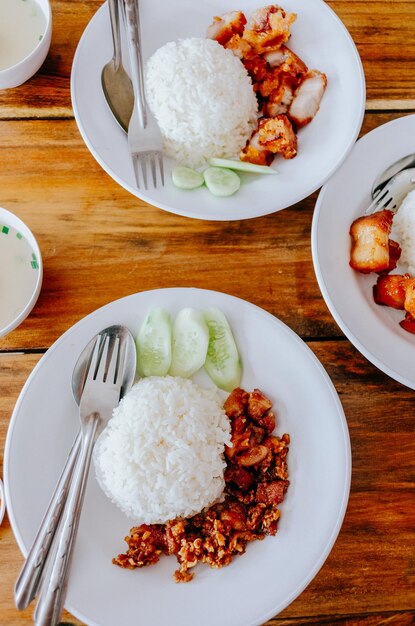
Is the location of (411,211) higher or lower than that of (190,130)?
lower

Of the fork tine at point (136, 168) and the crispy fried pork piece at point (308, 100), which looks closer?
the fork tine at point (136, 168)

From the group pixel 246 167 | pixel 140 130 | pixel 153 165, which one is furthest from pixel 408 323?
pixel 140 130

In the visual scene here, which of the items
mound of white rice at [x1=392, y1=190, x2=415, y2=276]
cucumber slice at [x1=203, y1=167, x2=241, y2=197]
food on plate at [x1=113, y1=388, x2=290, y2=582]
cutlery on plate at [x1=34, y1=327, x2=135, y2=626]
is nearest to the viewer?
cutlery on plate at [x1=34, y1=327, x2=135, y2=626]

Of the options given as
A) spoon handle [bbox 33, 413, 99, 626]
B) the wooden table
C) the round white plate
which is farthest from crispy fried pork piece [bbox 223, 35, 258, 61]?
spoon handle [bbox 33, 413, 99, 626]

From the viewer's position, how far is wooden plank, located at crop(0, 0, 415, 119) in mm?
2008

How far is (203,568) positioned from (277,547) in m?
0.20

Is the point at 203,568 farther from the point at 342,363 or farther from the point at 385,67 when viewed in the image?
the point at 385,67

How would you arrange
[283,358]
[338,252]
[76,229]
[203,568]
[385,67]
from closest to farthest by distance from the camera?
1. [203,568]
2. [283,358]
3. [338,252]
4. [76,229]
5. [385,67]

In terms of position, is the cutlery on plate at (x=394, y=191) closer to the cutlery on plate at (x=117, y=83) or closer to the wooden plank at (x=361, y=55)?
the wooden plank at (x=361, y=55)

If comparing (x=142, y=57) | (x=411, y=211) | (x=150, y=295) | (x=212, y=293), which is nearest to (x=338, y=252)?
(x=411, y=211)

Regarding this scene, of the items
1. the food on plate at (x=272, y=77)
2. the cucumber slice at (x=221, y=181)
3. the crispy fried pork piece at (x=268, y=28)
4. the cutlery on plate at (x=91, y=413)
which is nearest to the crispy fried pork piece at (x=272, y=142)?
the food on plate at (x=272, y=77)

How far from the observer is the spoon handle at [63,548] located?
1306 millimetres

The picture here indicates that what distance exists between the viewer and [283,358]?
164 centimetres

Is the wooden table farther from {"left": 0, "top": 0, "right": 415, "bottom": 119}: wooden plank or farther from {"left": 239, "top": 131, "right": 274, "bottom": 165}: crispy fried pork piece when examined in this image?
{"left": 239, "top": 131, "right": 274, "bottom": 165}: crispy fried pork piece
